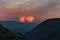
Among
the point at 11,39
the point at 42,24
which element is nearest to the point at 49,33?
the point at 42,24

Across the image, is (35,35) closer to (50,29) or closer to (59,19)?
(50,29)

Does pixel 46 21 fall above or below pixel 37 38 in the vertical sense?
above

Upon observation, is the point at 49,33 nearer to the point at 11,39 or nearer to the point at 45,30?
the point at 45,30

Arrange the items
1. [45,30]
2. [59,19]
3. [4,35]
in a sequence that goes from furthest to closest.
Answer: [59,19] < [45,30] < [4,35]

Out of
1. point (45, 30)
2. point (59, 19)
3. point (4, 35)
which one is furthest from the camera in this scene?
point (59, 19)

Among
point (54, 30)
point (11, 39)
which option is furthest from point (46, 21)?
point (11, 39)

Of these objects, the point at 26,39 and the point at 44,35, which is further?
the point at 26,39
